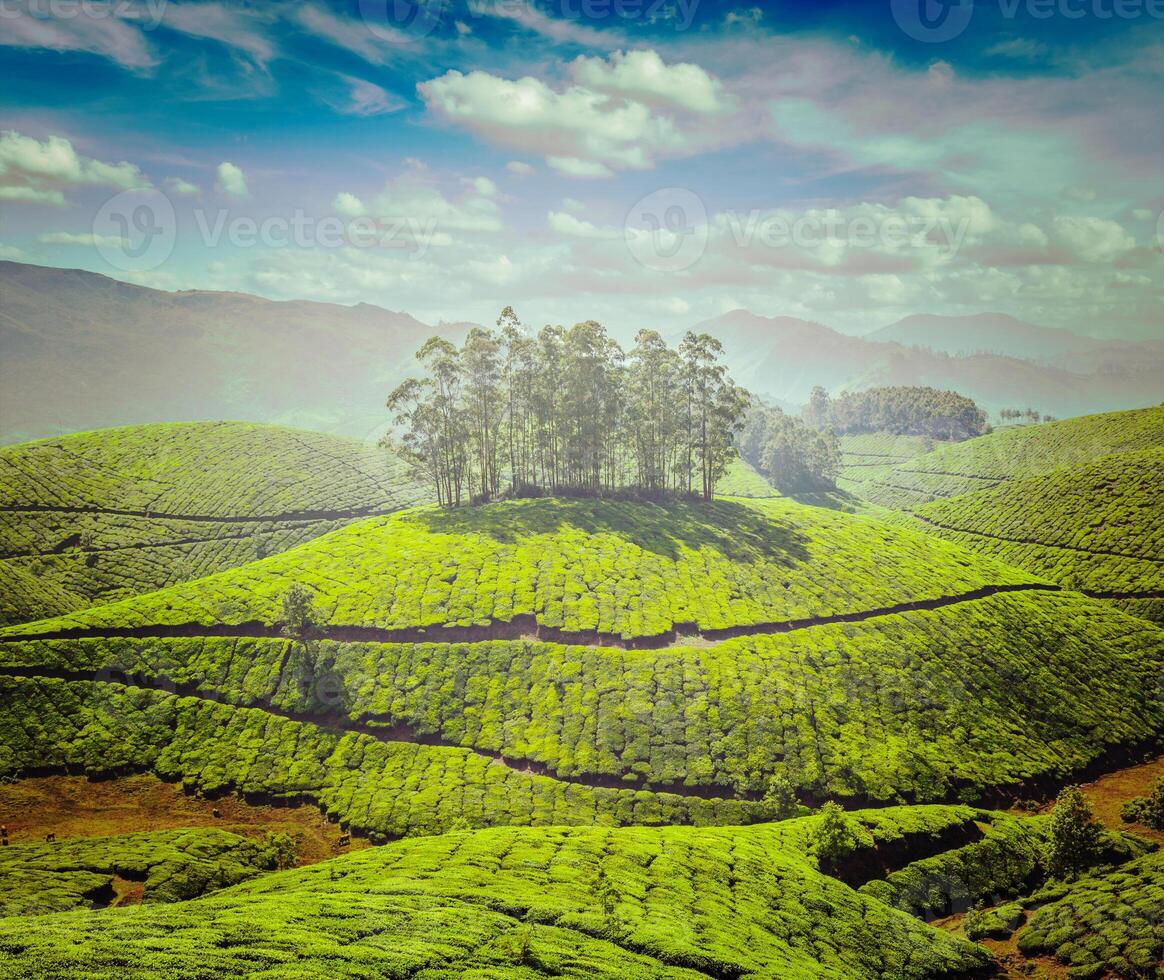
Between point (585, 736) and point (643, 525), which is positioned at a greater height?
point (643, 525)

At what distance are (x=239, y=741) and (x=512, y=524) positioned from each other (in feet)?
146

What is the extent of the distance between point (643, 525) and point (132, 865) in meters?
70.3

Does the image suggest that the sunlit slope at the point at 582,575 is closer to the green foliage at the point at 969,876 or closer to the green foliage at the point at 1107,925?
the green foliage at the point at 969,876

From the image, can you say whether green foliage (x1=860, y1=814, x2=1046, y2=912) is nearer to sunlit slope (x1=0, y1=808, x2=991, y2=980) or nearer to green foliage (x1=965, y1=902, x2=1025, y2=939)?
green foliage (x1=965, y1=902, x2=1025, y2=939)

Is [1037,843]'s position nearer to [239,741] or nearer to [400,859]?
[400,859]

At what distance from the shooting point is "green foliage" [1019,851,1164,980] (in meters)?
35.6

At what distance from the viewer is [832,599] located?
81312mm

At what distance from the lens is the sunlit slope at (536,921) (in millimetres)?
22625

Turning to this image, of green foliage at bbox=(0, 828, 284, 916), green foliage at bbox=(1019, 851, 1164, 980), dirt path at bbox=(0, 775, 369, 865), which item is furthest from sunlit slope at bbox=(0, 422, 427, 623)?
green foliage at bbox=(1019, 851, 1164, 980)

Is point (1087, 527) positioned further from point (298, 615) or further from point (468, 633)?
point (298, 615)

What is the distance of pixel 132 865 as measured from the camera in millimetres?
36844

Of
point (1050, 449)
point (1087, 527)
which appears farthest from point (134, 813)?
point (1050, 449)

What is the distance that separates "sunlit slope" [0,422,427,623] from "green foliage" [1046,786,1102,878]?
94777 millimetres

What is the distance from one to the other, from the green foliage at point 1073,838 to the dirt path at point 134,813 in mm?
53843
